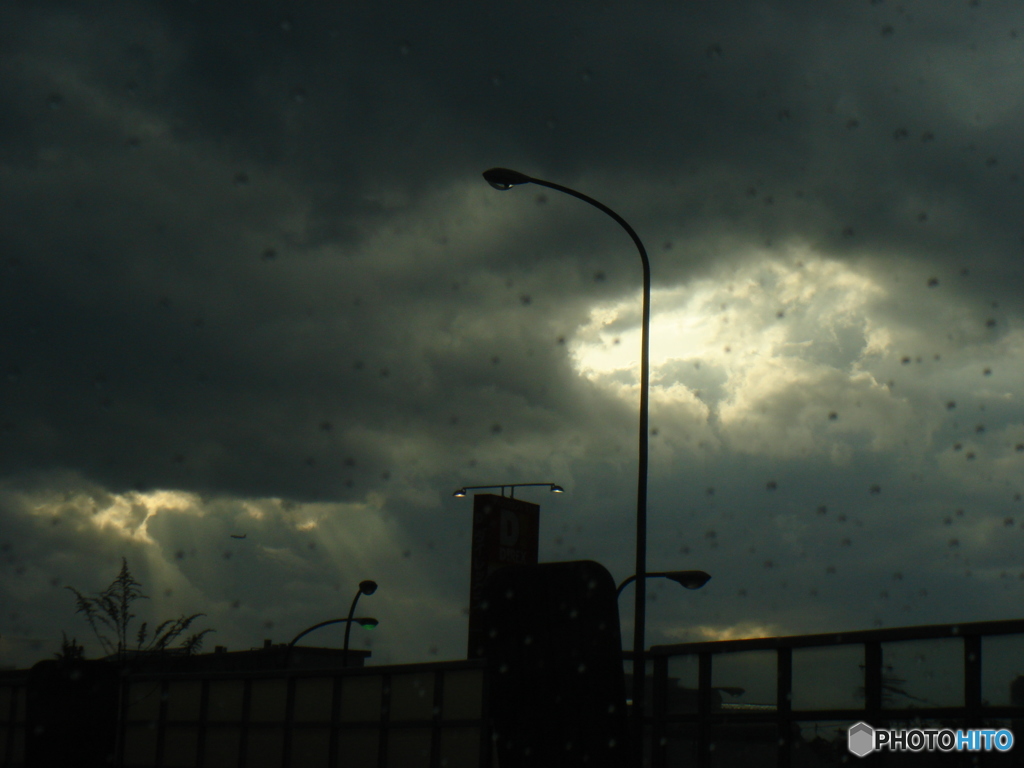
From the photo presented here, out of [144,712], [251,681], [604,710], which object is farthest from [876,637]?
[144,712]

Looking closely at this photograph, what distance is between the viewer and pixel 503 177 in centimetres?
Result: 1526

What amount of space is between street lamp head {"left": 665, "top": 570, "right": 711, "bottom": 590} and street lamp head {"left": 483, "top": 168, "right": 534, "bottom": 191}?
26.3 feet

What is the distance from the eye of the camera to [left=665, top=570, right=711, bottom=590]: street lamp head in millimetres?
18219

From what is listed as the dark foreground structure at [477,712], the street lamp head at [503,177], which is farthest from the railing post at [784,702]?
the street lamp head at [503,177]

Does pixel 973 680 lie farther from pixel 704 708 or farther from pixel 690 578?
pixel 690 578

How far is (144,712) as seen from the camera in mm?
15398

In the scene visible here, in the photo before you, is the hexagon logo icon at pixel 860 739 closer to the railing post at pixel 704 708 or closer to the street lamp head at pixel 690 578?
the railing post at pixel 704 708

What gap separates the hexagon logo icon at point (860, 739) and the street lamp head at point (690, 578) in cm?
1066

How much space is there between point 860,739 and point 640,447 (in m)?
6.67

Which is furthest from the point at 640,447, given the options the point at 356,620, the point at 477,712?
the point at 356,620

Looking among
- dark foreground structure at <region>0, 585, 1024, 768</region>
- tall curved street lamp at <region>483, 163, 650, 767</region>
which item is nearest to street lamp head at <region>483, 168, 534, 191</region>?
tall curved street lamp at <region>483, 163, 650, 767</region>

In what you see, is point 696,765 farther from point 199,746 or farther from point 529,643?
point 199,746

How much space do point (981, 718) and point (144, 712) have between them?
12.9 meters

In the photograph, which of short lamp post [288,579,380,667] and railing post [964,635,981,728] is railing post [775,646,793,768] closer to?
railing post [964,635,981,728]
